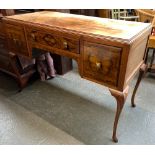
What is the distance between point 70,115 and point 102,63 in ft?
2.41

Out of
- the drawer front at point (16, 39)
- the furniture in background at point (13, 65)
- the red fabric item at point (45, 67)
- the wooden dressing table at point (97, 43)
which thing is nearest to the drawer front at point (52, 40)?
the wooden dressing table at point (97, 43)

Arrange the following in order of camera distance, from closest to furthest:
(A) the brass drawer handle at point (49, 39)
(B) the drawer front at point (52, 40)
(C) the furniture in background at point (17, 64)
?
(B) the drawer front at point (52, 40), (A) the brass drawer handle at point (49, 39), (C) the furniture in background at point (17, 64)

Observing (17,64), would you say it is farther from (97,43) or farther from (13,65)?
(97,43)

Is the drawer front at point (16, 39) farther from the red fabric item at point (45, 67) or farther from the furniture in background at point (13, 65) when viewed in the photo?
the red fabric item at point (45, 67)

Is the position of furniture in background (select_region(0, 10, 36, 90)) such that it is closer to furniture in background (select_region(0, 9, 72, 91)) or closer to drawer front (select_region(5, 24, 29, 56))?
furniture in background (select_region(0, 9, 72, 91))

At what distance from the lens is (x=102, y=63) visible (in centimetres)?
111

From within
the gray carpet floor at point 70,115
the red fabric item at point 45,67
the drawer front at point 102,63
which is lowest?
the gray carpet floor at point 70,115

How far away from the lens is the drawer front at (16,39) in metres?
1.50

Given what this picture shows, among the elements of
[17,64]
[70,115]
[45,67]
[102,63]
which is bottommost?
[70,115]

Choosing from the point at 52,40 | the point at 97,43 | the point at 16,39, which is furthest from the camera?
the point at 16,39

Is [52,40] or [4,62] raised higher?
[52,40]

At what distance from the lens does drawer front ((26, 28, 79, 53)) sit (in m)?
1.18

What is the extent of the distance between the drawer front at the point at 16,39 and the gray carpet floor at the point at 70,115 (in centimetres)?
55

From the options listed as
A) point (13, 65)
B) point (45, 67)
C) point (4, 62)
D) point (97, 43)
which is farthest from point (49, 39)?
point (4, 62)
